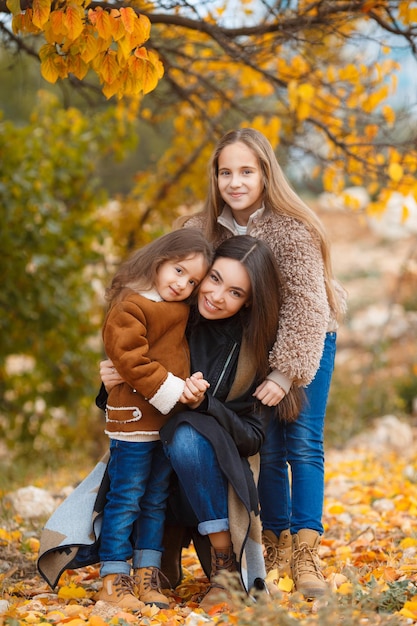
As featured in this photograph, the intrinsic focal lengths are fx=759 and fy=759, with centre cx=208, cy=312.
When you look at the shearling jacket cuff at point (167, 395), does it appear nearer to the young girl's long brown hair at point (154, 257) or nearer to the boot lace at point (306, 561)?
the young girl's long brown hair at point (154, 257)

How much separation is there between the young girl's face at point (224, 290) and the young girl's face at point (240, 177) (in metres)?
0.37

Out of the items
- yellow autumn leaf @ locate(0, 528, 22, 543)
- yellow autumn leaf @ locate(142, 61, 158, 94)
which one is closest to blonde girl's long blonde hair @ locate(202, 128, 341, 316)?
yellow autumn leaf @ locate(142, 61, 158, 94)

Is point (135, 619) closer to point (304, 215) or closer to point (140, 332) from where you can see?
point (140, 332)

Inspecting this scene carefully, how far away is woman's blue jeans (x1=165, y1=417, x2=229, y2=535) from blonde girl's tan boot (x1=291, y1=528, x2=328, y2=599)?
405 millimetres

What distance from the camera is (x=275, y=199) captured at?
2.92 m

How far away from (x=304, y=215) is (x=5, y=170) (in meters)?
2.85

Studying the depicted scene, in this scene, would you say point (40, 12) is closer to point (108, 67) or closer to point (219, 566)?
point (108, 67)

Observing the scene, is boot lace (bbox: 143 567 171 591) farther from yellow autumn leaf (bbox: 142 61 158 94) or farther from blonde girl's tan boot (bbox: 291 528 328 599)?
yellow autumn leaf (bbox: 142 61 158 94)

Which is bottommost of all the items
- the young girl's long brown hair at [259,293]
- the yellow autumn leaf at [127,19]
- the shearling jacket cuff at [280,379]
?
the shearling jacket cuff at [280,379]

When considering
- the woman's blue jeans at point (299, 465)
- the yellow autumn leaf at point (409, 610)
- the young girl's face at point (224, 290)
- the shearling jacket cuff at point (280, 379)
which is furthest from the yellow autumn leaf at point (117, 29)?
the yellow autumn leaf at point (409, 610)

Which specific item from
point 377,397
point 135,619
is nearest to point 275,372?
point 135,619

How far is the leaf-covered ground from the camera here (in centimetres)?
213

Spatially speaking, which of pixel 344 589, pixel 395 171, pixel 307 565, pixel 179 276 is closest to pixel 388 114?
pixel 395 171

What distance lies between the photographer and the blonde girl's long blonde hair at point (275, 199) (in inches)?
114
